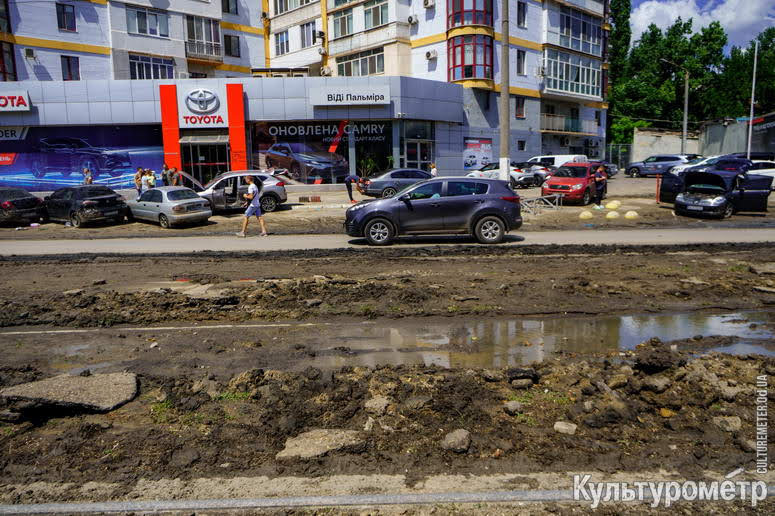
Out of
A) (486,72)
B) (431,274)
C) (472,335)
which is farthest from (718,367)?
(486,72)

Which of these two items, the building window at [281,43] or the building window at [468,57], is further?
the building window at [281,43]

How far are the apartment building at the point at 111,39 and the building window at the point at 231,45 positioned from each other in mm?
561

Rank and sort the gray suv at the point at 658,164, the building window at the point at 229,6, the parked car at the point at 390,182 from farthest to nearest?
the building window at the point at 229,6 < the gray suv at the point at 658,164 < the parked car at the point at 390,182

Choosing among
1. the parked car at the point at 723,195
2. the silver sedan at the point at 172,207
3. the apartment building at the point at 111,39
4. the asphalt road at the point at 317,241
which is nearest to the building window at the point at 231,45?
the apartment building at the point at 111,39

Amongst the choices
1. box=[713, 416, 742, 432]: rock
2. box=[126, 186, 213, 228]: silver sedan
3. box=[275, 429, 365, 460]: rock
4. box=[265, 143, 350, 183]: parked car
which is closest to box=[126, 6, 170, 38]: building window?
box=[265, 143, 350, 183]: parked car

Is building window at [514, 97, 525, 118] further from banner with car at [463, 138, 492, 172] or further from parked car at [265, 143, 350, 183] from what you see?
parked car at [265, 143, 350, 183]

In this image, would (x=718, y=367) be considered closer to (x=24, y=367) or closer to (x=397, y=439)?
(x=397, y=439)

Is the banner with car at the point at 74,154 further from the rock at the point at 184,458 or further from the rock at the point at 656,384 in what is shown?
the rock at the point at 656,384

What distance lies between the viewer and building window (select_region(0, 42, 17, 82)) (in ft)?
111

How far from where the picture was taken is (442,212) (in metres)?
14.4

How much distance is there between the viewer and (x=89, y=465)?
13.4ft

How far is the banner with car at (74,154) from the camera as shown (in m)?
32.0

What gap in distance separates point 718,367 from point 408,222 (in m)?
9.47

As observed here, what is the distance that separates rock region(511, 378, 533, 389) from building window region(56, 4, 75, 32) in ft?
132
